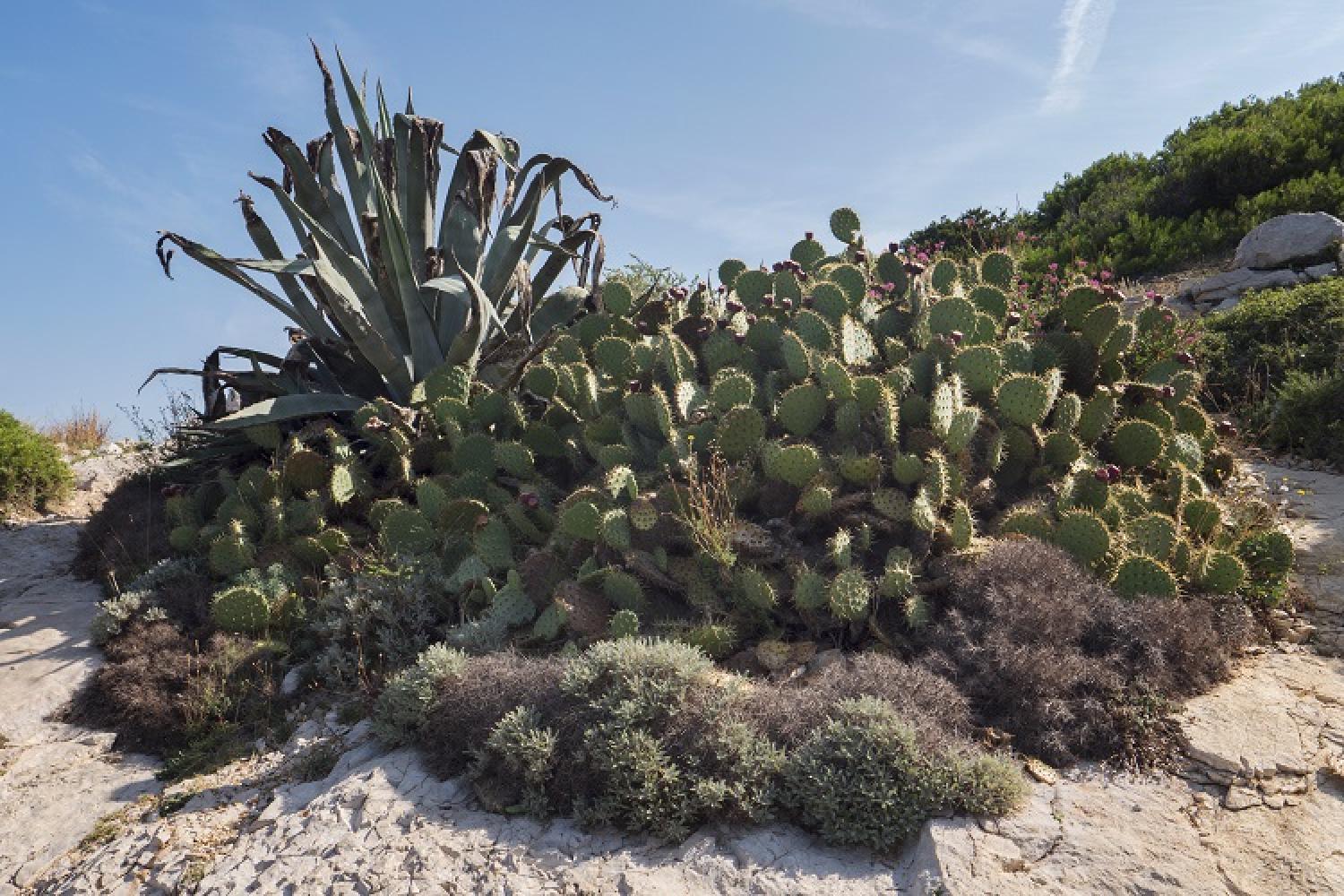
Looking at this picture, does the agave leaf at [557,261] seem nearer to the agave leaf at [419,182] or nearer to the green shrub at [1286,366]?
the agave leaf at [419,182]

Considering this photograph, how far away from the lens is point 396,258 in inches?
267

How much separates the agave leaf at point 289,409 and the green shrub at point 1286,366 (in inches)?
258

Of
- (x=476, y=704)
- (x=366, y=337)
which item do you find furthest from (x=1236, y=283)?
(x=476, y=704)

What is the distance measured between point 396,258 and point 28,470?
16.3 ft

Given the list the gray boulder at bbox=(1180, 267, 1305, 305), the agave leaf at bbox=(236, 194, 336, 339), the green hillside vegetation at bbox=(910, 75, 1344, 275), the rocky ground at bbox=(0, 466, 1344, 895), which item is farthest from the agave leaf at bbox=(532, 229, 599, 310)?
the gray boulder at bbox=(1180, 267, 1305, 305)

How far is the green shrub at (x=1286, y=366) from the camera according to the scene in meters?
7.62

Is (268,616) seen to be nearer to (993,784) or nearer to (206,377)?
(206,377)

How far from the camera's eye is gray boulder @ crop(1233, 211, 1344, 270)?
11.4m

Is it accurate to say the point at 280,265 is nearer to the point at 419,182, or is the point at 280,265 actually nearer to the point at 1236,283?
the point at 419,182

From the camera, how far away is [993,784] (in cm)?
336

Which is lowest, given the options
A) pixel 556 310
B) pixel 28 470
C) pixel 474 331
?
pixel 28 470

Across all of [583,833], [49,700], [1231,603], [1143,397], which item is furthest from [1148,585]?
[49,700]

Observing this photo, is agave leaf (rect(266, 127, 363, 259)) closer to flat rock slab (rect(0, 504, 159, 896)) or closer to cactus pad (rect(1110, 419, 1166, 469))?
flat rock slab (rect(0, 504, 159, 896))

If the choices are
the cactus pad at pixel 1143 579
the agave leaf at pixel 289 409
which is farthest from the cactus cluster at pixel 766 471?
the agave leaf at pixel 289 409
